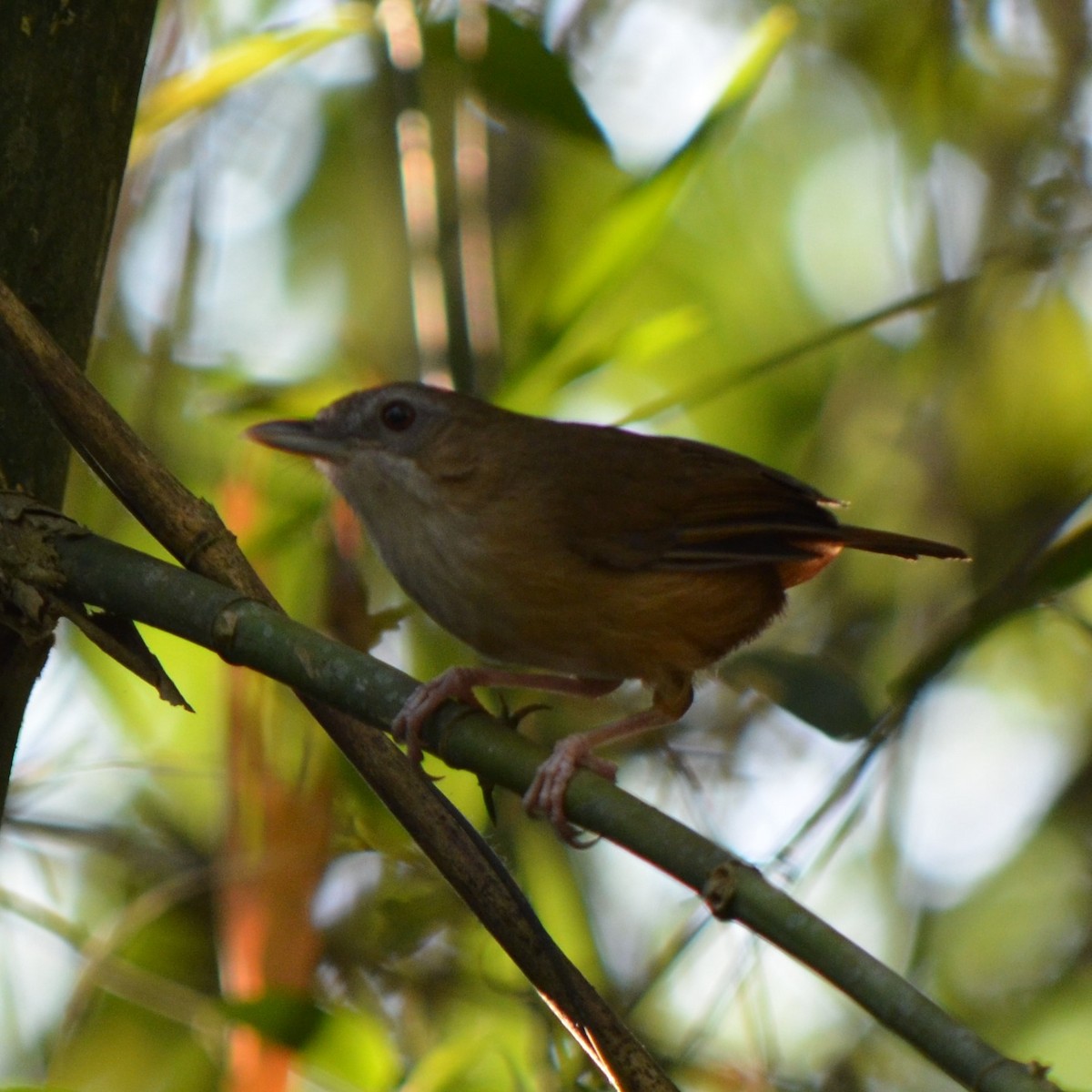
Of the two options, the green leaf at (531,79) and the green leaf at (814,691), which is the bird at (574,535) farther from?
the green leaf at (531,79)

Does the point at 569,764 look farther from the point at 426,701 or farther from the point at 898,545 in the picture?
the point at 898,545

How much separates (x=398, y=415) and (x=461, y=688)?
103 centimetres

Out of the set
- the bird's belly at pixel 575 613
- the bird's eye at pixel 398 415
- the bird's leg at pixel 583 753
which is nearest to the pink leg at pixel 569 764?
the bird's leg at pixel 583 753

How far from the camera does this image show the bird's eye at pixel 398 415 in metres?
3.32

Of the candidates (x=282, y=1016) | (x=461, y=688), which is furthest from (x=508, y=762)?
(x=282, y=1016)

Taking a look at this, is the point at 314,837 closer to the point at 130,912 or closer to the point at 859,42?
the point at 130,912

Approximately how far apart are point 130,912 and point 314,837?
809 millimetres

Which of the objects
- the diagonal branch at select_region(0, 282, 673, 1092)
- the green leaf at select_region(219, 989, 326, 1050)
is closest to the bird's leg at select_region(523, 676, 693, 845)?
the diagonal branch at select_region(0, 282, 673, 1092)

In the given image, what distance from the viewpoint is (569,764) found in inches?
88.3

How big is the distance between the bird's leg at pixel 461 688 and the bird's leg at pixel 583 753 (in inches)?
5.6

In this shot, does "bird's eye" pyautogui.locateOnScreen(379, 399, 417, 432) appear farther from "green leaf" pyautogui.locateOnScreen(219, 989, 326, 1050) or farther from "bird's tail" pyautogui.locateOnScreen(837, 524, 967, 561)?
"green leaf" pyautogui.locateOnScreen(219, 989, 326, 1050)

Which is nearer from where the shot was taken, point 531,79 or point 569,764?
point 569,764

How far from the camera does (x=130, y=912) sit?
3615 millimetres

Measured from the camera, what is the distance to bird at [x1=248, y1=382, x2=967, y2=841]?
286 centimetres
